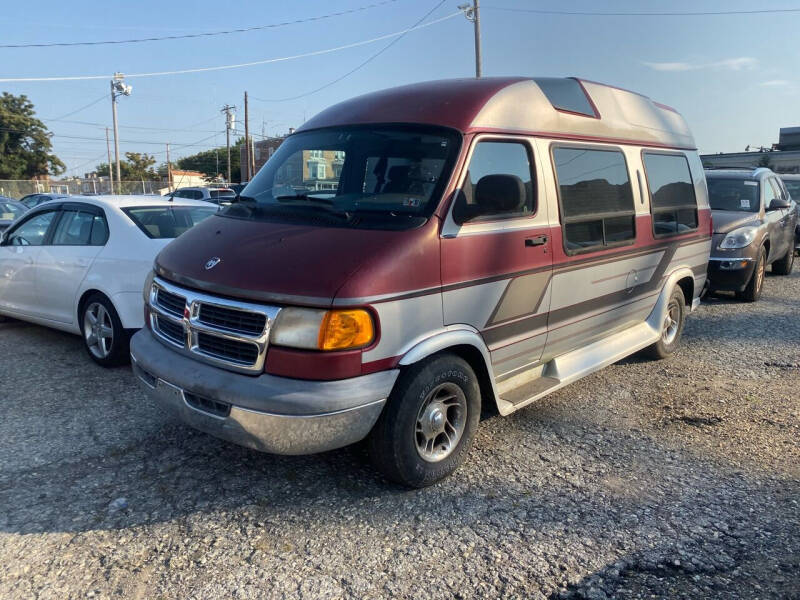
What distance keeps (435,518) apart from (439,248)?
145cm

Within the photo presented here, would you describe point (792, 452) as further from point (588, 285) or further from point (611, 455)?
point (588, 285)

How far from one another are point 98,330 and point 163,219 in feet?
3.89

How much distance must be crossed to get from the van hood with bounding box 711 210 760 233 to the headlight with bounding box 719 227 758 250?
0.09 meters

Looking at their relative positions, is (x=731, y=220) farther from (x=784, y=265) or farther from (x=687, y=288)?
(x=784, y=265)

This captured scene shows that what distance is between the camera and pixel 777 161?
1501 inches

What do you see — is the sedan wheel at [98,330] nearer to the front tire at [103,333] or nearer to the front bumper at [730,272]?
the front tire at [103,333]

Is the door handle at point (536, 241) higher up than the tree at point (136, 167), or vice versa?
the tree at point (136, 167)

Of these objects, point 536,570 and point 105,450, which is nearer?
point 536,570

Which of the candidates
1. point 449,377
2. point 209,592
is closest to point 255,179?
point 449,377

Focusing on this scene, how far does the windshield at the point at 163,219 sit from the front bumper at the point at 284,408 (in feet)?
9.21

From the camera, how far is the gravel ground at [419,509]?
288 centimetres

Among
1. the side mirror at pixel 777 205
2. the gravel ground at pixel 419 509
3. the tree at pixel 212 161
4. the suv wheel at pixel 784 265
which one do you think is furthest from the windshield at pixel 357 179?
the tree at pixel 212 161

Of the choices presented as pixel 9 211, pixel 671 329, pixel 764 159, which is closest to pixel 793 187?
pixel 671 329

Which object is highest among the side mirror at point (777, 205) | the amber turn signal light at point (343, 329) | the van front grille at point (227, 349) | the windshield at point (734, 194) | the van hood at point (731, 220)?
the windshield at point (734, 194)
